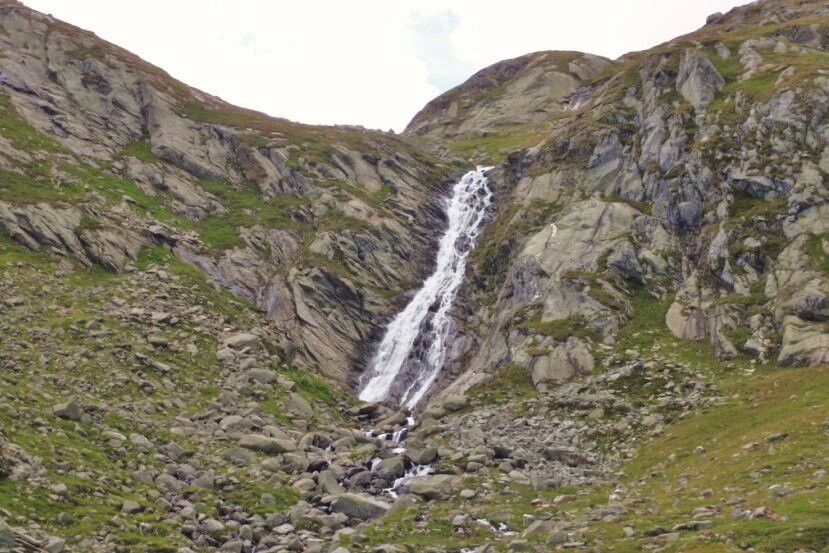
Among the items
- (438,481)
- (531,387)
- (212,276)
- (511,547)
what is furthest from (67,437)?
(212,276)

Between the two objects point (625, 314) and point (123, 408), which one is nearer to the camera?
point (123, 408)

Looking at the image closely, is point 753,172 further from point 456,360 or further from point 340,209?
point 340,209

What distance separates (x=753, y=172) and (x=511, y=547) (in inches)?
1766

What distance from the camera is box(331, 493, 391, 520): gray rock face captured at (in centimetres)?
3070

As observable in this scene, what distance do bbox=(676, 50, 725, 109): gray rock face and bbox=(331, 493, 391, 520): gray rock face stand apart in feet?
183

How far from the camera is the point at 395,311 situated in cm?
7169

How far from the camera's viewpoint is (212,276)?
66875 millimetres

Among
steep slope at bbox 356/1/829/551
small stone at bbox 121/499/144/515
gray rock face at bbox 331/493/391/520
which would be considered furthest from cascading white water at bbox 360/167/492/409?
small stone at bbox 121/499/144/515

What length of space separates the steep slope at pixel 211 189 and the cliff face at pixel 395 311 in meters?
0.43

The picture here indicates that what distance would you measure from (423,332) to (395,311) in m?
4.69

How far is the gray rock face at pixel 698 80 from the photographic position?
6988cm

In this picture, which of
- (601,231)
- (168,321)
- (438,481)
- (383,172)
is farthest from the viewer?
(383,172)

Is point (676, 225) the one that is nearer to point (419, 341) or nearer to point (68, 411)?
point (419, 341)

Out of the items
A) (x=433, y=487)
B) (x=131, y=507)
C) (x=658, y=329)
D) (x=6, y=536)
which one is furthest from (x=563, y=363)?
(x=6, y=536)
